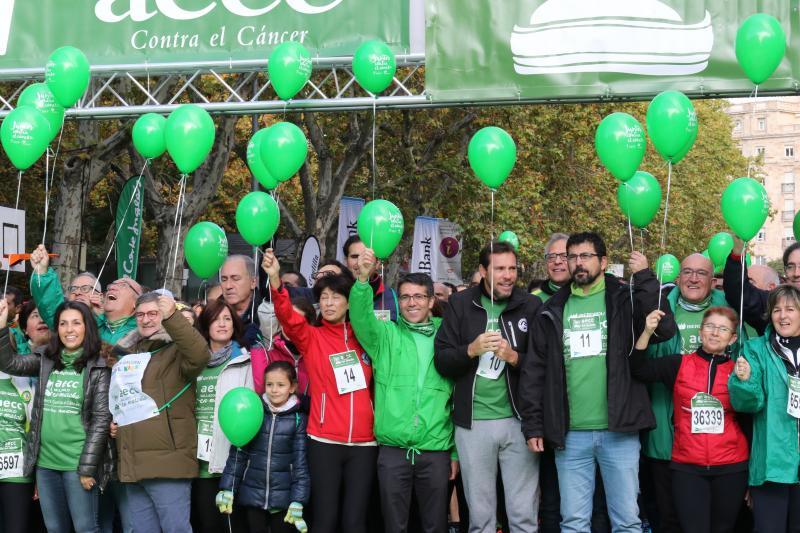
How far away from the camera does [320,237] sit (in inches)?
686

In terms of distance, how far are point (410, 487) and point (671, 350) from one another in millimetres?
1799

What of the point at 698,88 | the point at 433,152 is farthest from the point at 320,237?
the point at 698,88

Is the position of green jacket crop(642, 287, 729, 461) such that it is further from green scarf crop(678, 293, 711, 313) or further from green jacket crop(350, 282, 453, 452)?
green jacket crop(350, 282, 453, 452)

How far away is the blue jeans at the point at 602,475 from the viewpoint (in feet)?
20.7

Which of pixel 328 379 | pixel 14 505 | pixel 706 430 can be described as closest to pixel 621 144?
pixel 706 430

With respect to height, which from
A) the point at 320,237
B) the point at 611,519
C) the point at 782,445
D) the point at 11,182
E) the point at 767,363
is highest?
the point at 11,182

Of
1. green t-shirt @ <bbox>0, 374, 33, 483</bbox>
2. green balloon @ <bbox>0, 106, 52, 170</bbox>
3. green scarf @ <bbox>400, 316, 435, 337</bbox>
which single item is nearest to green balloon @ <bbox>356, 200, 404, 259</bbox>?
green scarf @ <bbox>400, 316, 435, 337</bbox>

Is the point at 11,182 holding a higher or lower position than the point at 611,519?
higher

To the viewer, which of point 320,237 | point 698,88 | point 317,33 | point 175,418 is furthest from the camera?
point 320,237

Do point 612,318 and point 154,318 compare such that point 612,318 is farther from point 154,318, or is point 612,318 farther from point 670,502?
point 154,318

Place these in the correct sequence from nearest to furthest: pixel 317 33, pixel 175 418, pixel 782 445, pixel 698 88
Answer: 1. pixel 782 445
2. pixel 175 418
3. pixel 698 88
4. pixel 317 33

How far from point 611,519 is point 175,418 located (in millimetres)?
2649

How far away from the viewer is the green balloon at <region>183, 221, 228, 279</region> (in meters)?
7.43

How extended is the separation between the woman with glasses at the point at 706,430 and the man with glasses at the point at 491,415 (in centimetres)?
75
